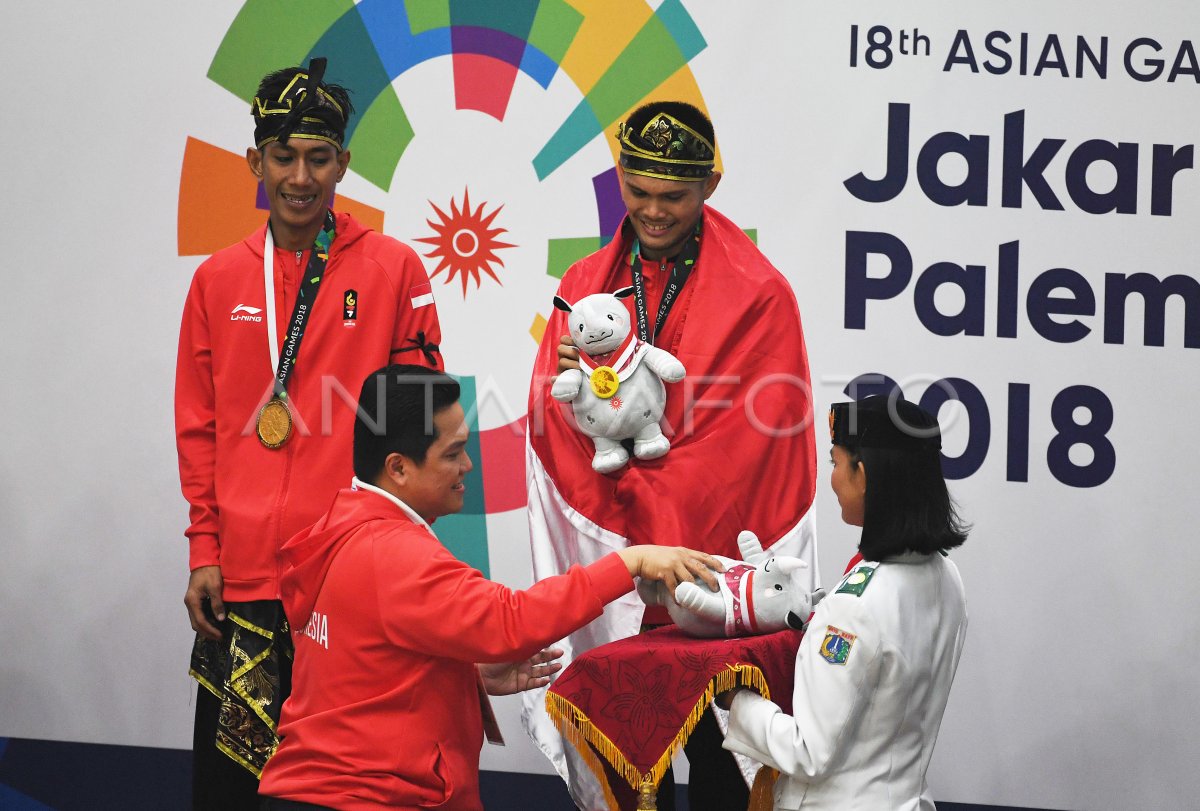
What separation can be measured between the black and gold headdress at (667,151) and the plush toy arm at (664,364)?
0.37m

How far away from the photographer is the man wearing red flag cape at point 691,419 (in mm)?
2646

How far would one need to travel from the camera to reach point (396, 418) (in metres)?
2.27

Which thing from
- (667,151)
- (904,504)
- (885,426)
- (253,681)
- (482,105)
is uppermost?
(482,105)

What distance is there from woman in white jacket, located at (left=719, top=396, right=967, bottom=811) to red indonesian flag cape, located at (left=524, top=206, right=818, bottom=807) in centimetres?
44

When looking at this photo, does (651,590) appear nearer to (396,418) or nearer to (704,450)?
(704,450)

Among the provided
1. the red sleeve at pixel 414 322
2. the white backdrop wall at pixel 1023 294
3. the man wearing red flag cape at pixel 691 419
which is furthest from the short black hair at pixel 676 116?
the white backdrop wall at pixel 1023 294

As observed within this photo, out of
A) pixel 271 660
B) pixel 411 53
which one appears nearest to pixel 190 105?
pixel 411 53

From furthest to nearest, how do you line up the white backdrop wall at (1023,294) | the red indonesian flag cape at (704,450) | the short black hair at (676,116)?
the white backdrop wall at (1023,294)
the short black hair at (676,116)
the red indonesian flag cape at (704,450)


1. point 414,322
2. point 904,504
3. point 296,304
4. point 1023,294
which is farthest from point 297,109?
point 1023,294

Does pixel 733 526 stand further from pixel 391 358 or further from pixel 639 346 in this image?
pixel 391 358

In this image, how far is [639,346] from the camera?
268 centimetres

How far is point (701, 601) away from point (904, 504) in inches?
14.9

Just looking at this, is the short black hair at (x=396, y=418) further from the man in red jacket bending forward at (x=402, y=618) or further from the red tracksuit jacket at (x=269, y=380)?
the red tracksuit jacket at (x=269, y=380)

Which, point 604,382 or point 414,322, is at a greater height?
point 414,322
